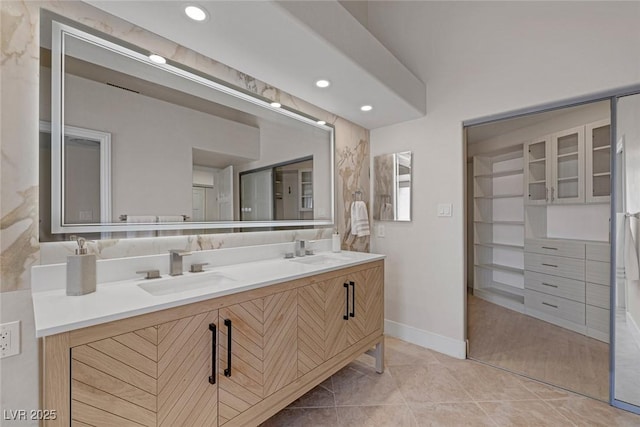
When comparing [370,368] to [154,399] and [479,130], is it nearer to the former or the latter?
[154,399]

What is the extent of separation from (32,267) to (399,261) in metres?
2.57

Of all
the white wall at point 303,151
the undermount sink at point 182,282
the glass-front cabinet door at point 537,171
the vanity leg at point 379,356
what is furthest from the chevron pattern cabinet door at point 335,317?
the glass-front cabinet door at point 537,171

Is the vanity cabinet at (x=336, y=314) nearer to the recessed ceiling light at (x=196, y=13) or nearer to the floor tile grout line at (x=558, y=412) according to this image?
the floor tile grout line at (x=558, y=412)

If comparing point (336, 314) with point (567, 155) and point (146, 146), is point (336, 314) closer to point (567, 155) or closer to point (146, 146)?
point (146, 146)

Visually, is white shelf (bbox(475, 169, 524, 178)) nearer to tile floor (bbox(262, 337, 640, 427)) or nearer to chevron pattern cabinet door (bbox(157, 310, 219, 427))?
tile floor (bbox(262, 337, 640, 427))

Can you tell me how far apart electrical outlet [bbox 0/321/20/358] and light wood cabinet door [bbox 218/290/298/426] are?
0.75m

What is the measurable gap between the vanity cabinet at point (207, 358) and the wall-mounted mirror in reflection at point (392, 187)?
117 cm

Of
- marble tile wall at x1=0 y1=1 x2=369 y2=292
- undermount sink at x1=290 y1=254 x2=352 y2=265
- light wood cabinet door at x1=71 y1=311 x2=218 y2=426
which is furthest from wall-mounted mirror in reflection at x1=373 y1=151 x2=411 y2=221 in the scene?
marble tile wall at x1=0 y1=1 x2=369 y2=292

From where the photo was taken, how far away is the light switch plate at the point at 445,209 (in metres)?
2.45

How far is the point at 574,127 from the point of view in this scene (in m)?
2.18

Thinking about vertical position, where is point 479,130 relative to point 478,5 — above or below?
below

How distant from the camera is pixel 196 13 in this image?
1.32 meters

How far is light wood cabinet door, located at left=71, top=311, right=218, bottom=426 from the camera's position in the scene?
2.92 ft

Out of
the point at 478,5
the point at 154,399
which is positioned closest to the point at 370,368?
the point at 154,399
